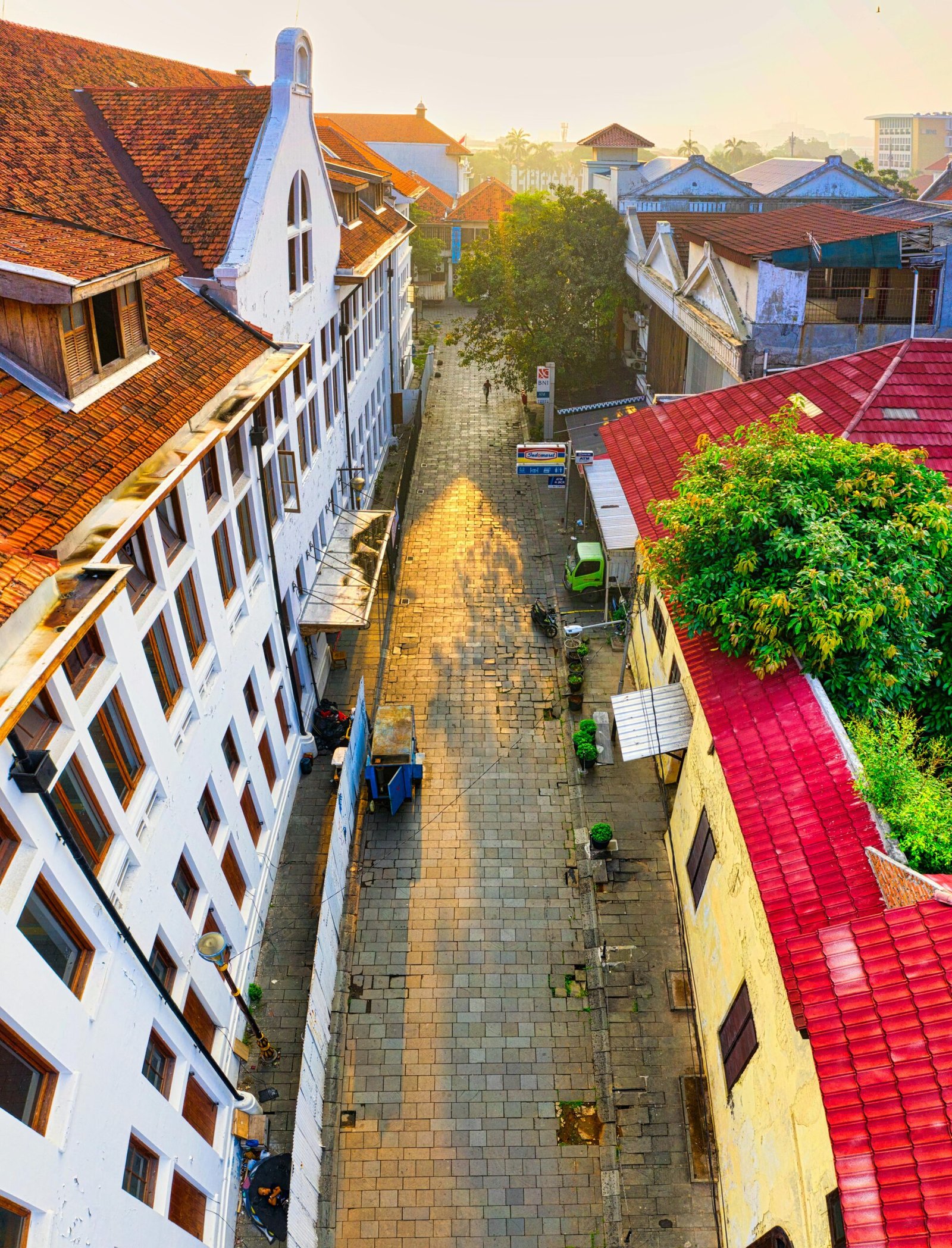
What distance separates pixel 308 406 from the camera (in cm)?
2316

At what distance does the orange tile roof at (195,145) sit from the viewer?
59.1ft

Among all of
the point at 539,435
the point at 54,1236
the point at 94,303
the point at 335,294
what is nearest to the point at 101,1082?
the point at 54,1236

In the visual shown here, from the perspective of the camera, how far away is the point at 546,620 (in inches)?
1059

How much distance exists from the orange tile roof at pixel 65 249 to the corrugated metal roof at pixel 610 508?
13.7 m

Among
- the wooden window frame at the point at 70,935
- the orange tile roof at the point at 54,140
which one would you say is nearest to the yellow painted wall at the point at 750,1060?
the wooden window frame at the point at 70,935

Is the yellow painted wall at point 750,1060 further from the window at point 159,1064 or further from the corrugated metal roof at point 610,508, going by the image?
the window at point 159,1064

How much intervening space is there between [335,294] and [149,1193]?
916 inches

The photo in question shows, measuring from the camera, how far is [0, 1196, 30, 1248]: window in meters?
7.75

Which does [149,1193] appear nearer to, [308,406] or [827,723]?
[827,723]

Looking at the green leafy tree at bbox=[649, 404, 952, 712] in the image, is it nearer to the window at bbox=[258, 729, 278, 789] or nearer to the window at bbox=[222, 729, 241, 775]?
the window at bbox=[222, 729, 241, 775]

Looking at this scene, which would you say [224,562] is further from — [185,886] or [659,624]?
[659,624]

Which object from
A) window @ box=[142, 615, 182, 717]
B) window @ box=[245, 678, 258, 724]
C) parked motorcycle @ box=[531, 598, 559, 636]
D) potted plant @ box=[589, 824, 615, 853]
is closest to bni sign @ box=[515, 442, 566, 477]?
parked motorcycle @ box=[531, 598, 559, 636]

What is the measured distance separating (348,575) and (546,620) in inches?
258

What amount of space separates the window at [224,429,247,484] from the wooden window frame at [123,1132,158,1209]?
1097 centimetres
